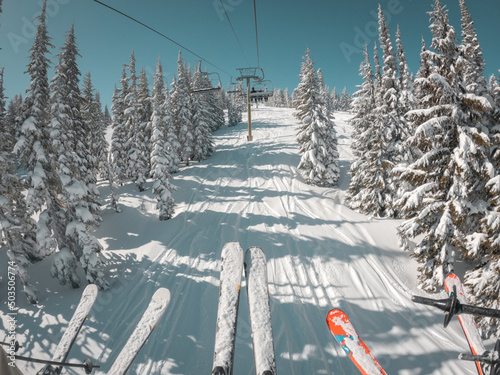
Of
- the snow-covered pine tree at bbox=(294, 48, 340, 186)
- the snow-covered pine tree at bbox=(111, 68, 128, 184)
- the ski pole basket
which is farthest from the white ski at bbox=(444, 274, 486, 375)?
the snow-covered pine tree at bbox=(111, 68, 128, 184)

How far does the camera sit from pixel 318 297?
9195 millimetres

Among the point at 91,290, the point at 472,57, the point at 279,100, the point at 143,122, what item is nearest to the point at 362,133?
the point at 472,57

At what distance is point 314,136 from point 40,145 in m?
22.5

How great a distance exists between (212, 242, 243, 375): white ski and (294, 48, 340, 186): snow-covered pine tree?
19.2m

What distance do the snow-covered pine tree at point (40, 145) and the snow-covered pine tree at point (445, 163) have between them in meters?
18.8

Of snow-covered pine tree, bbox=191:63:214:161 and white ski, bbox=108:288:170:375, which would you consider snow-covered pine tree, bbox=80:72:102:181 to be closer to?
snow-covered pine tree, bbox=191:63:214:161

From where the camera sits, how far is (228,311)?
15.7 feet

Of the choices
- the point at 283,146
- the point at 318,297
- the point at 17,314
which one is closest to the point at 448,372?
the point at 318,297

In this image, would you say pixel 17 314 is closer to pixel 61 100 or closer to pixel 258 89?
pixel 61 100

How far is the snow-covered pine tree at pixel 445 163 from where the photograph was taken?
8461mm

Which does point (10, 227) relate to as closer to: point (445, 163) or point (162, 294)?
point (162, 294)

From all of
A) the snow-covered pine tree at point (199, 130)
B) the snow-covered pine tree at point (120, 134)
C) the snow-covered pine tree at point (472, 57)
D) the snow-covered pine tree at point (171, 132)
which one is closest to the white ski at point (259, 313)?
the snow-covered pine tree at point (472, 57)

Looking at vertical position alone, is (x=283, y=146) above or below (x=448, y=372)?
above

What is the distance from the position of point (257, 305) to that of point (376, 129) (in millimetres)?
18304
